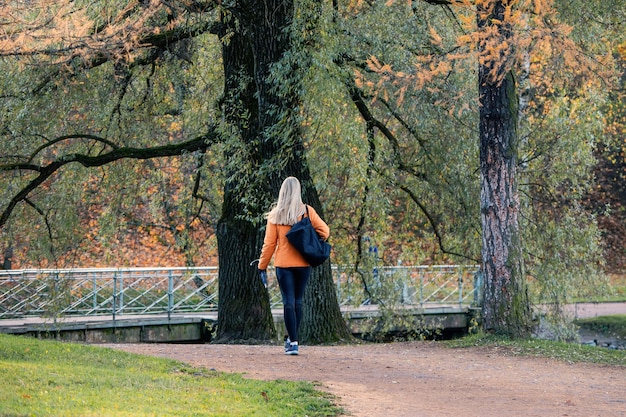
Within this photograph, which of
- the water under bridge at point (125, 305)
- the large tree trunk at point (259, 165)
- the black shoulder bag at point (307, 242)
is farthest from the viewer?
the water under bridge at point (125, 305)

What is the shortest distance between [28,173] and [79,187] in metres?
0.83

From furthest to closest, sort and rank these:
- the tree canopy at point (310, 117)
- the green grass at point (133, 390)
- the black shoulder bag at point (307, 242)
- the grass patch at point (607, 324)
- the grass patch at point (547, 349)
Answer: the grass patch at point (607, 324), the tree canopy at point (310, 117), the grass patch at point (547, 349), the black shoulder bag at point (307, 242), the green grass at point (133, 390)

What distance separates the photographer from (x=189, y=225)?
16984mm

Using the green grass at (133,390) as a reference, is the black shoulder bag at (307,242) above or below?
above

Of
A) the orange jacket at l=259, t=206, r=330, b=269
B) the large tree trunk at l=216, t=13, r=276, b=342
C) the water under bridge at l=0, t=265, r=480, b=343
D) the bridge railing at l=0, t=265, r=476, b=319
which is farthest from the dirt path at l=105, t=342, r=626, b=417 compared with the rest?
the bridge railing at l=0, t=265, r=476, b=319

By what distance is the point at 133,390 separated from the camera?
23.8 ft

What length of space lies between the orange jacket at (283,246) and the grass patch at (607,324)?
1523 centimetres

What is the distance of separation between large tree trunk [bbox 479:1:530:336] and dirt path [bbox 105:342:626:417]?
77cm

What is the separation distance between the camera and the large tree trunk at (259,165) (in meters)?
12.2

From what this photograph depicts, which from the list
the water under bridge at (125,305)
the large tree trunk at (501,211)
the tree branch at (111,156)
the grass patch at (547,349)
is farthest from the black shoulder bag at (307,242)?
the water under bridge at (125,305)

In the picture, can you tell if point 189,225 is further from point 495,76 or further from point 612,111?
point 612,111

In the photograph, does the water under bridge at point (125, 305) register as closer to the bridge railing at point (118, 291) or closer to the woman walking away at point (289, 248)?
the bridge railing at point (118, 291)

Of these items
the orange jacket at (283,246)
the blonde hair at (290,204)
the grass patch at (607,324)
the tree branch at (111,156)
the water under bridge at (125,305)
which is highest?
the tree branch at (111,156)

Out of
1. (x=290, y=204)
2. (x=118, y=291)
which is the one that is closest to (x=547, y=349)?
(x=290, y=204)
